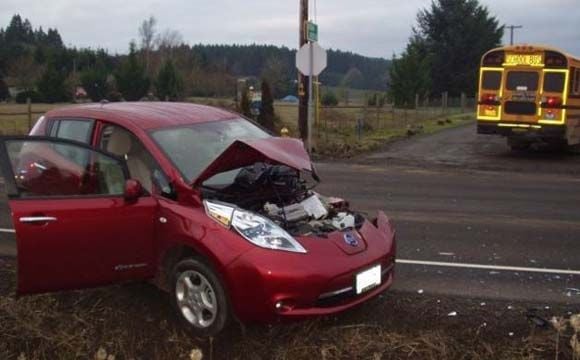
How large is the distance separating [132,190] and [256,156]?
882mm

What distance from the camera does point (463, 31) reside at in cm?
6044

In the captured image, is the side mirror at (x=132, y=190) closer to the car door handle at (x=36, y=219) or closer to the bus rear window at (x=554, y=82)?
the car door handle at (x=36, y=219)

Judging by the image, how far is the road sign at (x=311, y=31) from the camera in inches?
735

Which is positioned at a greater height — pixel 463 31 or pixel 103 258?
pixel 463 31

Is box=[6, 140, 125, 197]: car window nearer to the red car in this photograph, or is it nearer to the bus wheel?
the red car

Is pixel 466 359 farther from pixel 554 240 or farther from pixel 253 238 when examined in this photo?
pixel 554 240

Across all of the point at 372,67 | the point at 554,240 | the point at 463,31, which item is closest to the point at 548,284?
the point at 554,240

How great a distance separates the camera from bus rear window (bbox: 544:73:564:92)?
57.3ft

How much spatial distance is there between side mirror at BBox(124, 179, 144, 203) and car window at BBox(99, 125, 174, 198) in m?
0.21

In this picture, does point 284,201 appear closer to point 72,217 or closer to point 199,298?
point 199,298

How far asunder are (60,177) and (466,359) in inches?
118

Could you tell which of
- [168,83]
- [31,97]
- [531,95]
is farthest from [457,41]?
[531,95]

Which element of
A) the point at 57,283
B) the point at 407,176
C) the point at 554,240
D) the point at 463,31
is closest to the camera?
the point at 57,283

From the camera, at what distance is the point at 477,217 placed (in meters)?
9.30
